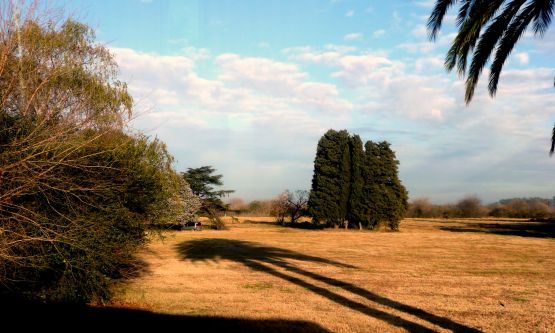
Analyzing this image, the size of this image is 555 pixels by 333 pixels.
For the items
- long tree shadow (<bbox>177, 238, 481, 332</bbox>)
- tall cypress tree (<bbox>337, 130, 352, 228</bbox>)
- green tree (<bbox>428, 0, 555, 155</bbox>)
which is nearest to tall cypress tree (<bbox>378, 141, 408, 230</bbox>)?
tall cypress tree (<bbox>337, 130, 352, 228</bbox>)

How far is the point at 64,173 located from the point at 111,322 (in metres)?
3.39

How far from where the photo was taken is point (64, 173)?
8.19m

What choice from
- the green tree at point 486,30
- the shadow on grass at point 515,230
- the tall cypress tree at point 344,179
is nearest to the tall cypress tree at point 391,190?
the tall cypress tree at point 344,179

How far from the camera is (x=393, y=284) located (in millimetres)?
13492

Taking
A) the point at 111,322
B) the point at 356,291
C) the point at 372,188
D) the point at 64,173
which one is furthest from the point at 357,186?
the point at 64,173

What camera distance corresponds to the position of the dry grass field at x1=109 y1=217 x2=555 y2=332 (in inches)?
360

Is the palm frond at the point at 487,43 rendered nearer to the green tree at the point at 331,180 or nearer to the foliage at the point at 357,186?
the foliage at the point at 357,186

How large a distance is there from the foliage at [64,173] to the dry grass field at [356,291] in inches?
77.1

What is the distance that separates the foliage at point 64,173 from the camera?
6938 mm

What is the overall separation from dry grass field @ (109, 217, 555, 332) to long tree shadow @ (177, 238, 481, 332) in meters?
0.03

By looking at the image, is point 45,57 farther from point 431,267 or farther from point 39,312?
point 431,267

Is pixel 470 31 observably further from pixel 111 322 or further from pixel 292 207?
pixel 292 207

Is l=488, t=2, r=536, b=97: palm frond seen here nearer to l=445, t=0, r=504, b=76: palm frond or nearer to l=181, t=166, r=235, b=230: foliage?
l=445, t=0, r=504, b=76: palm frond

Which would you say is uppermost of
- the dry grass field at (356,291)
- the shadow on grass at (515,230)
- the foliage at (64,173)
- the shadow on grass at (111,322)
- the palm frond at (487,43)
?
the palm frond at (487,43)
